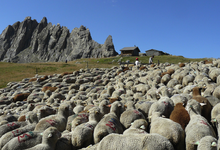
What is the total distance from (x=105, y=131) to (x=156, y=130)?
4.79ft

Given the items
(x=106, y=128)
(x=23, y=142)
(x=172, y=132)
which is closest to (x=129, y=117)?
(x=106, y=128)

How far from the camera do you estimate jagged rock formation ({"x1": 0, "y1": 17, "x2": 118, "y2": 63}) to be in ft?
392

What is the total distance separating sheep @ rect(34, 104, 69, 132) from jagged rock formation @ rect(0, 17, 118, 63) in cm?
10574

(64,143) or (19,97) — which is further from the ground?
(64,143)

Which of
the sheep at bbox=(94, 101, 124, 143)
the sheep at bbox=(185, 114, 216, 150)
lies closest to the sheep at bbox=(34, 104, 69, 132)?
the sheep at bbox=(94, 101, 124, 143)

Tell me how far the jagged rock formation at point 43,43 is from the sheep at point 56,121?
106m

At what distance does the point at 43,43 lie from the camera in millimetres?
138000

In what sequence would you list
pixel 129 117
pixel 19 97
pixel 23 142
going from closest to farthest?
pixel 23 142 < pixel 129 117 < pixel 19 97

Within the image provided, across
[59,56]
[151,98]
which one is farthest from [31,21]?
[151,98]

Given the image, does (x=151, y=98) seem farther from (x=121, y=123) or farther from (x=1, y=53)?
(x=1, y=53)

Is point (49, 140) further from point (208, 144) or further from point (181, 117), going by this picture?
point (181, 117)

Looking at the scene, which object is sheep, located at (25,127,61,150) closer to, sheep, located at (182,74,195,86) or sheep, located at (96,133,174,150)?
sheep, located at (96,133,174,150)

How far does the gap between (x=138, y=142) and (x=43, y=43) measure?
479 ft

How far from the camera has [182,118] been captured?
556 cm
